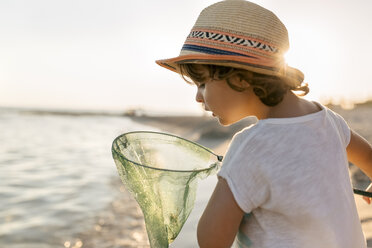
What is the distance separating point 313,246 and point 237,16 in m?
0.90

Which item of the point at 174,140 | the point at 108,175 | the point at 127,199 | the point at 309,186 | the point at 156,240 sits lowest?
the point at 108,175

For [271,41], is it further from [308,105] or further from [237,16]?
[308,105]

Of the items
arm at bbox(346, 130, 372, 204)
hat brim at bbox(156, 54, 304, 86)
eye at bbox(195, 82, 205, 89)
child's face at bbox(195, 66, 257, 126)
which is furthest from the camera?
arm at bbox(346, 130, 372, 204)

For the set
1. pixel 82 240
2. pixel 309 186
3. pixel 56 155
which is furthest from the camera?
pixel 56 155

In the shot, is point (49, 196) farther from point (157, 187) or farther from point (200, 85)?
point (200, 85)

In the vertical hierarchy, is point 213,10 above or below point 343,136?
above

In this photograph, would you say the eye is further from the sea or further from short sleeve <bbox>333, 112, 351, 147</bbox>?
the sea

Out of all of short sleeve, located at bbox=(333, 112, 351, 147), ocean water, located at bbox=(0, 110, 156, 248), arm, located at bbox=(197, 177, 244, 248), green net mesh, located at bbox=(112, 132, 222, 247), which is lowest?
ocean water, located at bbox=(0, 110, 156, 248)

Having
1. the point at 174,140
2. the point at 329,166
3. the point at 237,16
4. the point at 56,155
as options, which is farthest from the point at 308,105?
the point at 56,155

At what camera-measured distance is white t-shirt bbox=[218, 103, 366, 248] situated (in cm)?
124

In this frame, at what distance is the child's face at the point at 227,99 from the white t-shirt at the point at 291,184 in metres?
0.19

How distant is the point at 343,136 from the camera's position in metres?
Result: 1.61

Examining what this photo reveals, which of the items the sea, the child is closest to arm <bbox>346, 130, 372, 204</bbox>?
the child

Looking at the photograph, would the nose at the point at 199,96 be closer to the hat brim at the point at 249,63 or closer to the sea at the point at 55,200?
the hat brim at the point at 249,63
